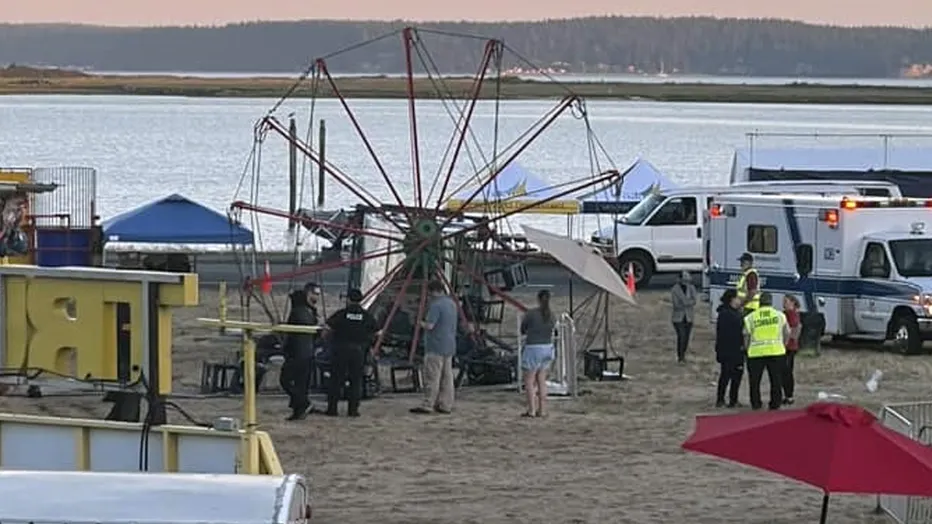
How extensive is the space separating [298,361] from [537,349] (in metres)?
2.57

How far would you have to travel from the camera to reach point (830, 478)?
11992mm

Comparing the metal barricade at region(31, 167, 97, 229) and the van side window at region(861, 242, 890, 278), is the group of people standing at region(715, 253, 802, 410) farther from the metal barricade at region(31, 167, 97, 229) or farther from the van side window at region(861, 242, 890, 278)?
the metal barricade at region(31, 167, 97, 229)

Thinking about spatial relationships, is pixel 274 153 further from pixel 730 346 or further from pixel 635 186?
pixel 730 346

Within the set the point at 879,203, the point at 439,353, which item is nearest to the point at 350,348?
the point at 439,353

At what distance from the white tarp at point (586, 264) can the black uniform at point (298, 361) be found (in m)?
3.55

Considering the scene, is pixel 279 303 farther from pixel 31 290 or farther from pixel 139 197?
pixel 139 197

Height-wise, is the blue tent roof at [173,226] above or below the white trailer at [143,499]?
above

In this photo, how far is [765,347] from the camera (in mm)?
21594

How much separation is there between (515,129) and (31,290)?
505 feet

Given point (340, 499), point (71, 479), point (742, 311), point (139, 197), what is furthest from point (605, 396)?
point (139, 197)

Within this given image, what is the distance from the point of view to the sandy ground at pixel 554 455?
16.3 metres

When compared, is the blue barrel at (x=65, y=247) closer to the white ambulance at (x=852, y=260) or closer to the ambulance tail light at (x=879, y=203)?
the white ambulance at (x=852, y=260)

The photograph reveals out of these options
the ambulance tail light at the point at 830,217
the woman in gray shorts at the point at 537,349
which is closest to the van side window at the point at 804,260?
the ambulance tail light at the point at 830,217

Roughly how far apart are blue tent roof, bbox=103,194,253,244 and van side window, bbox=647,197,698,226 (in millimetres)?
9197
